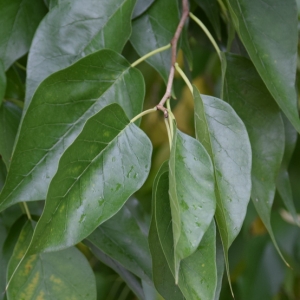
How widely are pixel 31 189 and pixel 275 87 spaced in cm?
19

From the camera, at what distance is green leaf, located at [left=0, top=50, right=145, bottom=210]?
0.30 m

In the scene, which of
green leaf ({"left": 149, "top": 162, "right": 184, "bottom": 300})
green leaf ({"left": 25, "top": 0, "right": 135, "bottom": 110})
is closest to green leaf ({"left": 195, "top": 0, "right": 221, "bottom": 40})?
green leaf ({"left": 25, "top": 0, "right": 135, "bottom": 110})

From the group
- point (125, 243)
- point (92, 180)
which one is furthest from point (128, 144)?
point (125, 243)

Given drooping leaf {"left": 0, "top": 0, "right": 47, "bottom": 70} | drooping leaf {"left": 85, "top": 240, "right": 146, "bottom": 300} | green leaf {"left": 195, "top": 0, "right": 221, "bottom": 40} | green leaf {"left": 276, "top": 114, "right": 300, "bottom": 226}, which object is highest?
drooping leaf {"left": 0, "top": 0, "right": 47, "bottom": 70}

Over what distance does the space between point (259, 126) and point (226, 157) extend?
0.29ft

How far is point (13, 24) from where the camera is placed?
1.28 ft

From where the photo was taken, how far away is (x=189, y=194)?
27cm

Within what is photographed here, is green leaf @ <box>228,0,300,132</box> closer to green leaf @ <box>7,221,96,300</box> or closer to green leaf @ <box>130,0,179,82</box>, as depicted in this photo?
green leaf @ <box>130,0,179,82</box>

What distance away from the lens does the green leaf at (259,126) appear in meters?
0.38

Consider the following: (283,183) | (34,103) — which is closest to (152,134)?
(283,183)

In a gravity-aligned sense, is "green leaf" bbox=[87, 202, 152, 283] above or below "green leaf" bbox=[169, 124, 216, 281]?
below

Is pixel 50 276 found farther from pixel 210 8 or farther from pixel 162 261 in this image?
pixel 210 8

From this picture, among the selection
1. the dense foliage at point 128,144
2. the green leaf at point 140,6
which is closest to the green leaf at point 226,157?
the dense foliage at point 128,144

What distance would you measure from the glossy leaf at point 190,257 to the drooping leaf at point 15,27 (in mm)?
175
